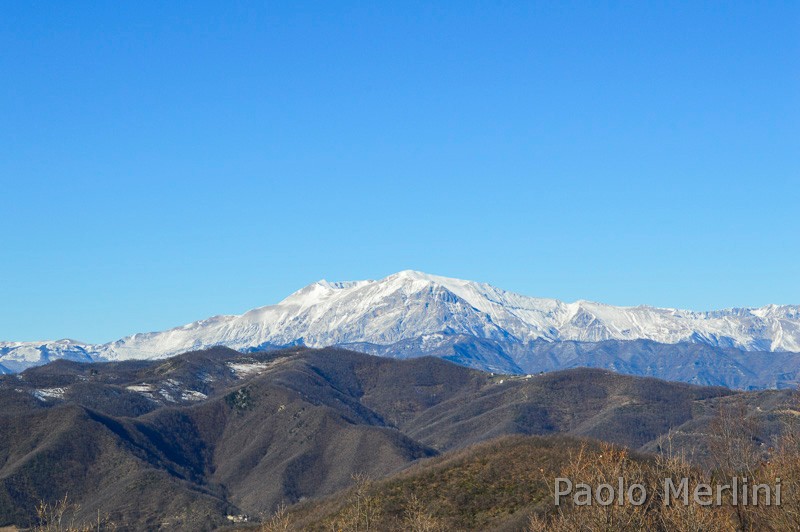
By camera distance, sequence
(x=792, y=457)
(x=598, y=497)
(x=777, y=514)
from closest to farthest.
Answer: (x=598, y=497) → (x=777, y=514) → (x=792, y=457)

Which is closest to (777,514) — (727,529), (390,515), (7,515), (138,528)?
(727,529)

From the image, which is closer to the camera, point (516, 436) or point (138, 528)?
point (516, 436)

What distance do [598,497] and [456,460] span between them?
63.4 m

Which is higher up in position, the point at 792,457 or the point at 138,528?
the point at 792,457

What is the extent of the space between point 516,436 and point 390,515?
25195 mm

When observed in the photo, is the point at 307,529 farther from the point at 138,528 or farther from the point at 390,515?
the point at 138,528

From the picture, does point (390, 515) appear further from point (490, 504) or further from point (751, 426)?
point (751, 426)

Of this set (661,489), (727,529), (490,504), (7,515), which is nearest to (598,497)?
(727,529)

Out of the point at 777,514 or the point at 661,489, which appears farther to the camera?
the point at 661,489

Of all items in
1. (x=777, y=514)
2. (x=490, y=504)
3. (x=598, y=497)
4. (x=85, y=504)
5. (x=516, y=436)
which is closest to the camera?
(x=598, y=497)

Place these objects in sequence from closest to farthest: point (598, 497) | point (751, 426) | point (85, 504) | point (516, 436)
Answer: point (598, 497) < point (751, 426) < point (516, 436) < point (85, 504)

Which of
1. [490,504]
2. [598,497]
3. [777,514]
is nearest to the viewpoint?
[598,497]

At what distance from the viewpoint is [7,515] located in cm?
18688

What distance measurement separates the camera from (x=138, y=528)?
17938 cm
